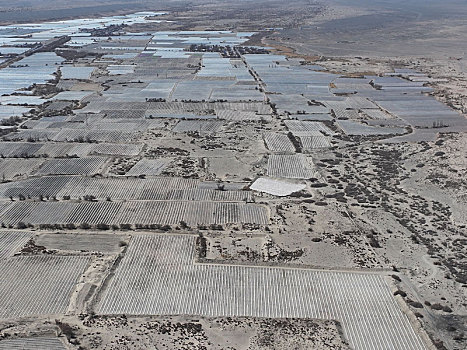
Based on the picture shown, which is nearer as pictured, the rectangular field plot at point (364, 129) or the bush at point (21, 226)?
the bush at point (21, 226)

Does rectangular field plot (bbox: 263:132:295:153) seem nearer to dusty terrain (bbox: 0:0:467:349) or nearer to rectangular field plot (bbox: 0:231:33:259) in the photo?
dusty terrain (bbox: 0:0:467:349)

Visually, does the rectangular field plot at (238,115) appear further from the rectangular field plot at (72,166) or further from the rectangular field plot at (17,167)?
the rectangular field plot at (17,167)

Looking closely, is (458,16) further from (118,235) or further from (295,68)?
(118,235)

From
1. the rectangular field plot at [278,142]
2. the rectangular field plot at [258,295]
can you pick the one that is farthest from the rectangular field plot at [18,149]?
the rectangular field plot at [278,142]

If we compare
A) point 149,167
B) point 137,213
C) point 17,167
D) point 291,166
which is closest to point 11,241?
point 137,213

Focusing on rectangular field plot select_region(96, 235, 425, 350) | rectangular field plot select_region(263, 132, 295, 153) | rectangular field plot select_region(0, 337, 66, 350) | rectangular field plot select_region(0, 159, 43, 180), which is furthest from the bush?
rectangular field plot select_region(263, 132, 295, 153)

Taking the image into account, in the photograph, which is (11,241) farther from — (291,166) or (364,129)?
(364,129)

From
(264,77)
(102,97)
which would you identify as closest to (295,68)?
(264,77)
